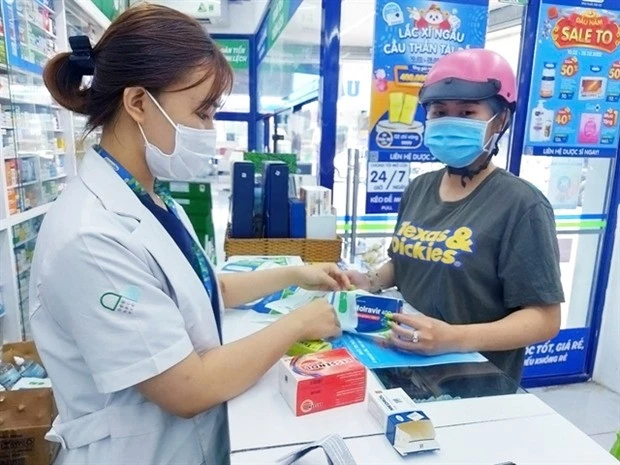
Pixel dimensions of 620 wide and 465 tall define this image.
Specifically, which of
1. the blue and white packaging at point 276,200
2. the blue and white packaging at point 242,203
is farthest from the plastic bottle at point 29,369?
the blue and white packaging at point 276,200

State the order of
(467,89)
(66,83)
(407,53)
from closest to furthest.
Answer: (66,83) < (467,89) < (407,53)

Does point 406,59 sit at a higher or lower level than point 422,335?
higher

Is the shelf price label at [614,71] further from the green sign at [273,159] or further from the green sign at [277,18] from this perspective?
the green sign at [277,18]

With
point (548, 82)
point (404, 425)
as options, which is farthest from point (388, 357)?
point (548, 82)

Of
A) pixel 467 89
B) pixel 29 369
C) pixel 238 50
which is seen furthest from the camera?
pixel 238 50

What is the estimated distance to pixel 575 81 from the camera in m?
2.94

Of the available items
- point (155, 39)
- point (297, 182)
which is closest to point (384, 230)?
point (297, 182)

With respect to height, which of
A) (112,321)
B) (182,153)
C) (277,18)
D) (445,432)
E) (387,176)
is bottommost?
(445,432)

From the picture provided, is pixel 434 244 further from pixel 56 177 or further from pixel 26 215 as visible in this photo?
pixel 56 177

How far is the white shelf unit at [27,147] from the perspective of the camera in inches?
103

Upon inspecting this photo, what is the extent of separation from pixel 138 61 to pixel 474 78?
97cm

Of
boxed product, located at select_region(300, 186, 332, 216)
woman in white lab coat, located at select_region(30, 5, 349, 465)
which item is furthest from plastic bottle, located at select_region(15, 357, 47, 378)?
boxed product, located at select_region(300, 186, 332, 216)

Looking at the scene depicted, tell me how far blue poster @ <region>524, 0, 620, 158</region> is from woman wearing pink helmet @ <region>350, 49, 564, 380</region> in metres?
1.72

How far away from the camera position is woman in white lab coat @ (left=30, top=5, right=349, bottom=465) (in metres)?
0.85
